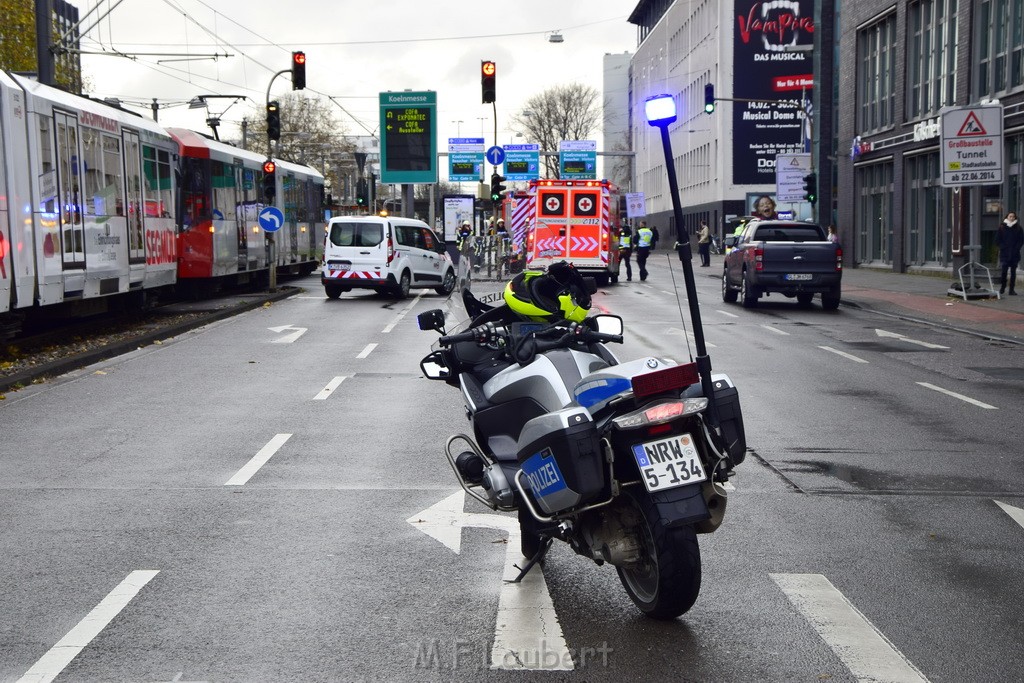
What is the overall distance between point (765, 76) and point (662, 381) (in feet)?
226

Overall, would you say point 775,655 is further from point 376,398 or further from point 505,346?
point 376,398

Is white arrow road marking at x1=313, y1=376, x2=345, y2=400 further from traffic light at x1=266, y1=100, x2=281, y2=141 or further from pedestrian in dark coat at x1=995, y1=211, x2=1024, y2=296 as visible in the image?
traffic light at x1=266, y1=100, x2=281, y2=141

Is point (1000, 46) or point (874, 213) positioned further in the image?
point (874, 213)

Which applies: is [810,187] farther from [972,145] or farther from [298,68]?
[298,68]

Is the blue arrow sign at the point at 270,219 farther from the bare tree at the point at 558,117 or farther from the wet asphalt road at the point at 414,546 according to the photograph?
the bare tree at the point at 558,117

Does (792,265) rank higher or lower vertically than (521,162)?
lower

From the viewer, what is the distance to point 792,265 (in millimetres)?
24859

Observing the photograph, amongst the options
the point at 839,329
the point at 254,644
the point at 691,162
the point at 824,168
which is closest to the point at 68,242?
the point at 839,329

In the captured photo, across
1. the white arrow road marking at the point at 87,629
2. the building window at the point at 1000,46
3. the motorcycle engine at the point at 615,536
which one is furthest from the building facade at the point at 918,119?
the white arrow road marking at the point at 87,629

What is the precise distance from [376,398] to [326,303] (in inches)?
619

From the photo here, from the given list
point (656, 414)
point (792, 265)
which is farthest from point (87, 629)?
point (792, 265)

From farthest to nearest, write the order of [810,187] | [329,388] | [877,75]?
[877,75] < [810,187] < [329,388]

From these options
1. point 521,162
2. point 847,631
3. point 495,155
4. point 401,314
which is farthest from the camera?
point 521,162

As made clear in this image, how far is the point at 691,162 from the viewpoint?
3282 inches
